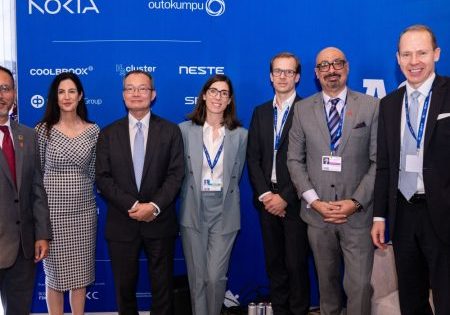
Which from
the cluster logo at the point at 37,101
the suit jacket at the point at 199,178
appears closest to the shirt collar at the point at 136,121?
the suit jacket at the point at 199,178

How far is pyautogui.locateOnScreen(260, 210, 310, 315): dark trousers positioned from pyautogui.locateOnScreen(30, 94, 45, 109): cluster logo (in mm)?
2088

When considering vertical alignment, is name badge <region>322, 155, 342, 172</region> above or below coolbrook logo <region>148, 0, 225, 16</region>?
below

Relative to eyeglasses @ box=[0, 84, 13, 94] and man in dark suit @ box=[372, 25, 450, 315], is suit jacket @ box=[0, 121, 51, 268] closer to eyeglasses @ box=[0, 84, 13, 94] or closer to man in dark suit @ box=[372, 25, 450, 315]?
eyeglasses @ box=[0, 84, 13, 94]

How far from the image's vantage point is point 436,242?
2.56m

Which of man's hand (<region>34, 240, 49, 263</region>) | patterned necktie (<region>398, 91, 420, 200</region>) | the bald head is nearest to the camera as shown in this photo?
patterned necktie (<region>398, 91, 420, 200</region>)

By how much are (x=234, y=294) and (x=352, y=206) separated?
174 cm

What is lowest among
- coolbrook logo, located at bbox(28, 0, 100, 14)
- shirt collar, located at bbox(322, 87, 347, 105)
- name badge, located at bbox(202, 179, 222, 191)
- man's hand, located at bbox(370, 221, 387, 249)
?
man's hand, located at bbox(370, 221, 387, 249)

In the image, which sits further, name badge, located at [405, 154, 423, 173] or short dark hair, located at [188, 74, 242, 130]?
short dark hair, located at [188, 74, 242, 130]

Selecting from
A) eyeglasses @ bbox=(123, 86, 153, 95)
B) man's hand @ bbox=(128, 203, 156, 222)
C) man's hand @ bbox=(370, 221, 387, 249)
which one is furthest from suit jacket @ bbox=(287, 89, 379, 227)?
eyeglasses @ bbox=(123, 86, 153, 95)

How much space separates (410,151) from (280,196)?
1.02 meters

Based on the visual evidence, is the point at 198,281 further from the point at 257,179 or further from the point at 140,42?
the point at 140,42

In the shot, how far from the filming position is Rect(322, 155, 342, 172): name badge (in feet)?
10.3

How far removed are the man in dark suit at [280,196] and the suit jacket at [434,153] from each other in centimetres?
83

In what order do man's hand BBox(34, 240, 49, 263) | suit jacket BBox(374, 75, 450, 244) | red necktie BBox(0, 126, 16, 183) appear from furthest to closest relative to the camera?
man's hand BBox(34, 240, 49, 263)
red necktie BBox(0, 126, 16, 183)
suit jacket BBox(374, 75, 450, 244)
